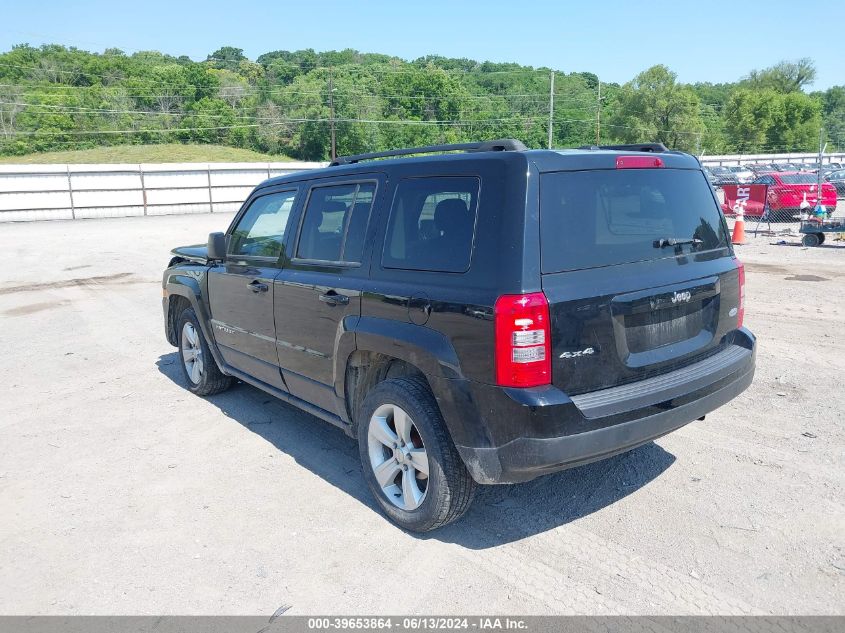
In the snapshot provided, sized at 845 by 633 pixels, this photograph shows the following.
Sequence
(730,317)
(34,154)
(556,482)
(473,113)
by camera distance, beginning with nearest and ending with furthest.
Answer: (730,317), (556,482), (34,154), (473,113)

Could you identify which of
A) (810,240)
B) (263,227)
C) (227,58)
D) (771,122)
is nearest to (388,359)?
(263,227)

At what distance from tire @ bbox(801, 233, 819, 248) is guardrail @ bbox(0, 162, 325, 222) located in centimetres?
2914

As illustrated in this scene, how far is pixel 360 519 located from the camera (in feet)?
12.2

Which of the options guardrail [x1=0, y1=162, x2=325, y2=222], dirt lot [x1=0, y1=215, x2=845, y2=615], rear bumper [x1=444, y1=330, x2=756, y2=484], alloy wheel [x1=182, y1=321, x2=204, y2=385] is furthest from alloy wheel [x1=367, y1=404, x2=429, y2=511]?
guardrail [x1=0, y1=162, x2=325, y2=222]

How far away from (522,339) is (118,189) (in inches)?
1371

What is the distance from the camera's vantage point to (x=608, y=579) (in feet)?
10.1

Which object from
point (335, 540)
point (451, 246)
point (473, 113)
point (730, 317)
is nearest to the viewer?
point (451, 246)

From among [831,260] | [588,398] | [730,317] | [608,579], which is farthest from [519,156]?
[831,260]

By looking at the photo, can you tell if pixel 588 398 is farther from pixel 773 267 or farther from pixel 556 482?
pixel 773 267

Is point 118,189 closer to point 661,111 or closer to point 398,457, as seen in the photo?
point 398,457

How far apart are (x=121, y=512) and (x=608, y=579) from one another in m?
2.82

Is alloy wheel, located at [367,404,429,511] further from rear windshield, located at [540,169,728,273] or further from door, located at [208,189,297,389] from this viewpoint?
door, located at [208,189,297,389]

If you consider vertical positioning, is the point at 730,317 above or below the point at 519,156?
below

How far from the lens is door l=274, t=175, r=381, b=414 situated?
12.8 ft
